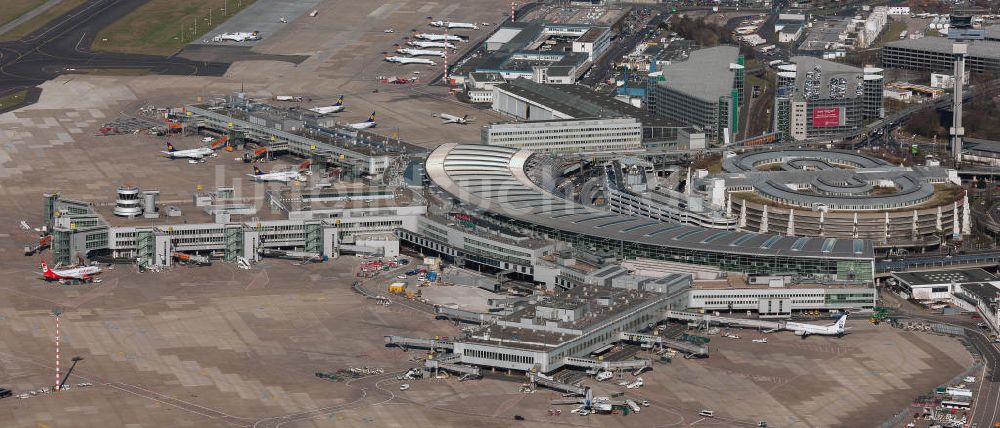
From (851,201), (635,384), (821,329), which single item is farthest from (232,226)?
(851,201)

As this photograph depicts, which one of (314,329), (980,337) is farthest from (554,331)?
(980,337)

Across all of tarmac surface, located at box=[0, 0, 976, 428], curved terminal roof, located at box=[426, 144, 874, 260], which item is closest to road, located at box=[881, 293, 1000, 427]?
tarmac surface, located at box=[0, 0, 976, 428]

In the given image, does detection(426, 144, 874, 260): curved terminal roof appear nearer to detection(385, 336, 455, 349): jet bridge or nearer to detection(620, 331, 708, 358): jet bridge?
detection(620, 331, 708, 358): jet bridge

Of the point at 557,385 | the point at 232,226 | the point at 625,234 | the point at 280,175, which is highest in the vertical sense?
the point at 232,226

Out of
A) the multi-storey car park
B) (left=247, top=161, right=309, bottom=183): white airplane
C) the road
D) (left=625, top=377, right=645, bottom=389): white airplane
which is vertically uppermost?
the multi-storey car park

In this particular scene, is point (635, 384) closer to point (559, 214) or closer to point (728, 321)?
point (728, 321)

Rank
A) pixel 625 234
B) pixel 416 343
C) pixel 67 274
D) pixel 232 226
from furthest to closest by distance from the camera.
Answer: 1. pixel 232 226
2. pixel 625 234
3. pixel 67 274
4. pixel 416 343
